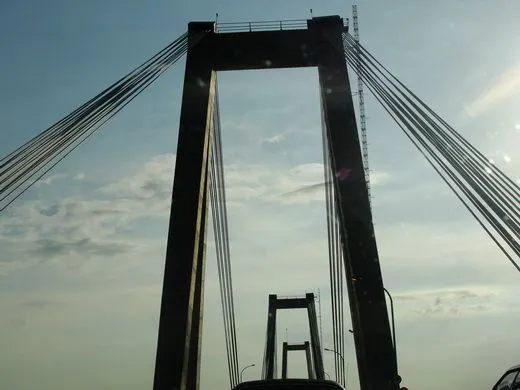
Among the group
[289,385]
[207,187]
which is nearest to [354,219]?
[207,187]

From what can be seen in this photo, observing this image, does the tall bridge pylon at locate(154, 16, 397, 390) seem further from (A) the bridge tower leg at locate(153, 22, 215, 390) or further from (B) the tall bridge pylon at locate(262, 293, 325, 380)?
(B) the tall bridge pylon at locate(262, 293, 325, 380)

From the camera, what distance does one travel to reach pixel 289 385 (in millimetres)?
10445

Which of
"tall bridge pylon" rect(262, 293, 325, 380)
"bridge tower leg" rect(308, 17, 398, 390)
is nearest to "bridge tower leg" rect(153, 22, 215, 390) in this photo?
"bridge tower leg" rect(308, 17, 398, 390)

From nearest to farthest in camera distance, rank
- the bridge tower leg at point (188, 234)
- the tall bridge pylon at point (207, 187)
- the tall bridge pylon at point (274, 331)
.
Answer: the bridge tower leg at point (188, 234)
the tall bridge pylon at point (207, 187)
the tall bridge pylon at point (274, 331)

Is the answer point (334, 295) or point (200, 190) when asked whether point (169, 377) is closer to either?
point (200, 190)

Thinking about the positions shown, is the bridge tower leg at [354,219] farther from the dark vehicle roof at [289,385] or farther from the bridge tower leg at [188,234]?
the dark vehicle roof at [289,385]

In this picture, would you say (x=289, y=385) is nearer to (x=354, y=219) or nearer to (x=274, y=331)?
(x=354, y=219)

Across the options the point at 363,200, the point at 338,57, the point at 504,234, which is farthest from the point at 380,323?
the point at 338,57

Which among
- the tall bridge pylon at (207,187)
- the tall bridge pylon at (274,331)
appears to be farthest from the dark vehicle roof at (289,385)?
the tall bridge pylon at (274,331)

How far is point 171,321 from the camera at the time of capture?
21.1m

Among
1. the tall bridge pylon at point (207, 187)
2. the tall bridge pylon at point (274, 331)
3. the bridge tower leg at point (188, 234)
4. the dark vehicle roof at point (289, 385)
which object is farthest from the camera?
the tall bridge pylon at point (274, 331)

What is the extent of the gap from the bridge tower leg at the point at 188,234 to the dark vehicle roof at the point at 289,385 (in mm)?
10612

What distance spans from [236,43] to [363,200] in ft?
24.7

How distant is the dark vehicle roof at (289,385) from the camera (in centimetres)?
1039
